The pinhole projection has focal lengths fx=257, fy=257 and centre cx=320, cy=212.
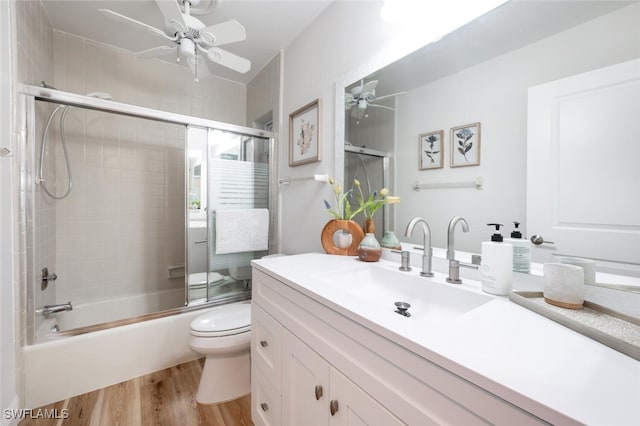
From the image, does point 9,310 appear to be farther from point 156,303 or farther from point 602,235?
point 602,235

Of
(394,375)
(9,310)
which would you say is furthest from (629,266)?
(9,310)

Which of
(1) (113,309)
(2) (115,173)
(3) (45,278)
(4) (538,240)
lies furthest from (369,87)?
(1) (113,309)

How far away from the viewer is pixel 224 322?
1.54m

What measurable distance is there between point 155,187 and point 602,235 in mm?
2939

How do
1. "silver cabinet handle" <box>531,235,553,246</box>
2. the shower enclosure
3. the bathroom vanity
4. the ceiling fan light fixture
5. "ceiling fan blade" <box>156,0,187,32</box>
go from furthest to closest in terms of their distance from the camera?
the shower enclosure
the ceiling fan light fixture
"ceiling fan blade" <box>156,0,187,32</box>
"silver cabinet handle" <box>531,235,553,246</box>
the bathroom vanity

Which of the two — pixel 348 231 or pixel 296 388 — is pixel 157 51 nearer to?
pixel 348 231

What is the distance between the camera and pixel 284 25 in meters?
1.87

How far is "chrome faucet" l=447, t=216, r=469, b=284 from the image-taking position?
89cm

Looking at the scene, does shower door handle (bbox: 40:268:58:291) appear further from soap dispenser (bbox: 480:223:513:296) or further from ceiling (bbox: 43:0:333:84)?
soap dispenser (bbox: 480:223:513:296)

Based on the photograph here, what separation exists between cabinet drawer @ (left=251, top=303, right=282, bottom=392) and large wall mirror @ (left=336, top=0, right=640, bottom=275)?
28.7 inches

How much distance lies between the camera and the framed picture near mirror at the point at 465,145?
963 millimetres

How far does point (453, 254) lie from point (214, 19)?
7.13ft

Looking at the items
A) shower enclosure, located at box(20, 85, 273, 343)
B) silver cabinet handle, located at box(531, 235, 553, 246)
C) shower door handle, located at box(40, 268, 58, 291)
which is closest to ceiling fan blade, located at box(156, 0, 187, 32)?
shower enclosure, located at box(20, 85, 273, 343)

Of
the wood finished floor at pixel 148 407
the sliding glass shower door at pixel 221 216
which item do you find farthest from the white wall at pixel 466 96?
the wood finished floor at pixel 148 407
